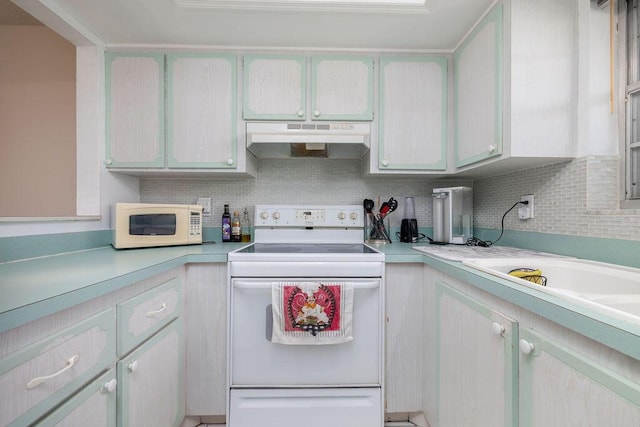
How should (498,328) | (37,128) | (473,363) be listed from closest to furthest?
(498,328) → (473,363) → (37,128)

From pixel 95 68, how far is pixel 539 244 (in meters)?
2.62

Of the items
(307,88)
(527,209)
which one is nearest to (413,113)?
(307,88)

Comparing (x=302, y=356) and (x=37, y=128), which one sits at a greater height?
(x=37, y=128)

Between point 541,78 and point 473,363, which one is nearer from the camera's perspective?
point 473,363

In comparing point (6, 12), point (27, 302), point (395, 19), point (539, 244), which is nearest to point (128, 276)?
point (27, 302)

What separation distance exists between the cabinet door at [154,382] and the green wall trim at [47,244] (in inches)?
26.3

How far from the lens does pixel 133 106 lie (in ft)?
6.01

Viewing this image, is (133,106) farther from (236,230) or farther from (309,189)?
(309,189)

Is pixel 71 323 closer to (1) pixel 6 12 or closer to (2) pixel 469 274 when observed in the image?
(2) pixel 469 274

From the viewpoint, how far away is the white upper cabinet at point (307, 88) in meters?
1.84

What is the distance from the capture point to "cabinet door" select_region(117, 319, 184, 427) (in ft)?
3.42

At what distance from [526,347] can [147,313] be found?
1.26 metres

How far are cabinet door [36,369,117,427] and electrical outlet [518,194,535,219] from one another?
1934mm

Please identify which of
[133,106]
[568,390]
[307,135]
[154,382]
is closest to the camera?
[568,390]
